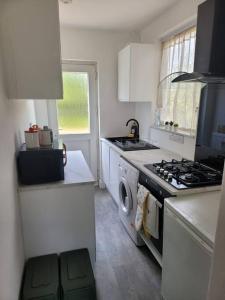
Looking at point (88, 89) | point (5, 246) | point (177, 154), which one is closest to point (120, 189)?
point (177, 154)

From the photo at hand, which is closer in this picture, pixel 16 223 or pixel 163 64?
pixel 16 223

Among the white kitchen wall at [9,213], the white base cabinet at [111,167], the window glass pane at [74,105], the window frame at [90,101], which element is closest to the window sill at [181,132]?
the white base cabinet at [111,167]

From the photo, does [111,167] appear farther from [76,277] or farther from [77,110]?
[76,277]

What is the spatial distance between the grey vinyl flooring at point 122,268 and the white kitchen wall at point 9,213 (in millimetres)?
739

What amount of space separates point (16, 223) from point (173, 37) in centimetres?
261

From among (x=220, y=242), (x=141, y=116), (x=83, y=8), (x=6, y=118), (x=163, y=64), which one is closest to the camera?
(x=220, y=242)

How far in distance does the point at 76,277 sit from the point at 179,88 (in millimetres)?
2195

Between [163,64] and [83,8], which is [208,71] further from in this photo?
[83,8]

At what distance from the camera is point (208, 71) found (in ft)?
4.81

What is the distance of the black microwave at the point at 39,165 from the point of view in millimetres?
1624

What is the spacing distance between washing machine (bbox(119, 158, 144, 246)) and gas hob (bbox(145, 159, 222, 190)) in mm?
245

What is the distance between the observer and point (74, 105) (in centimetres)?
349

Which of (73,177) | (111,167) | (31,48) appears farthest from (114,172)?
(31,48)

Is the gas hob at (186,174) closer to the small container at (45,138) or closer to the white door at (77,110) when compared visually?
the small container at (45,138)
